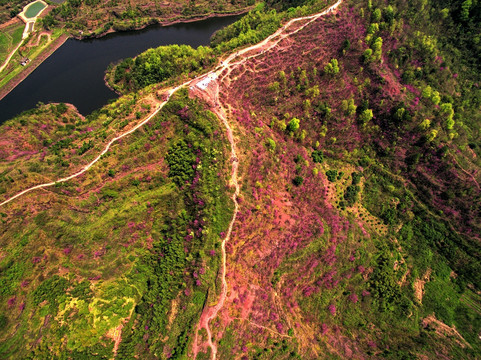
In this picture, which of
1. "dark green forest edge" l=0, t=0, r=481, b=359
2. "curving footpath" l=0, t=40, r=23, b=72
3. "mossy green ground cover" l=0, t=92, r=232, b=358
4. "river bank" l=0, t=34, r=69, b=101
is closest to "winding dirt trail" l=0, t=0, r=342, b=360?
"mossy green ground cover" l=0, t=92, r=232, b=358

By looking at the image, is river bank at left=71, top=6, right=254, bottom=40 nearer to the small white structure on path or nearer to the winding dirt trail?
the winding dirt trail

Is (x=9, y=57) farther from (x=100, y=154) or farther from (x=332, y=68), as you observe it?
(x=332, y=68)

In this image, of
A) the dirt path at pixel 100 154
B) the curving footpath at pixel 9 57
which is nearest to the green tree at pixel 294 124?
the dirt path at pixel 100 154

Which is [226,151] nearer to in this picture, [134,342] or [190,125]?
[190,125]

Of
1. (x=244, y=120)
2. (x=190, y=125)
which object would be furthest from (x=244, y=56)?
(x=190, y=125)

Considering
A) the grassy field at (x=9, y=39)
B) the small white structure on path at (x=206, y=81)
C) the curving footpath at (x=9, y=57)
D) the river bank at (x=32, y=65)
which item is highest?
the grassy field at (x=9, y=39)

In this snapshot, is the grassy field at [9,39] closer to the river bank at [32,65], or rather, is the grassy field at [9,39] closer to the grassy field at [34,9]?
the grassy field at [34,9]
